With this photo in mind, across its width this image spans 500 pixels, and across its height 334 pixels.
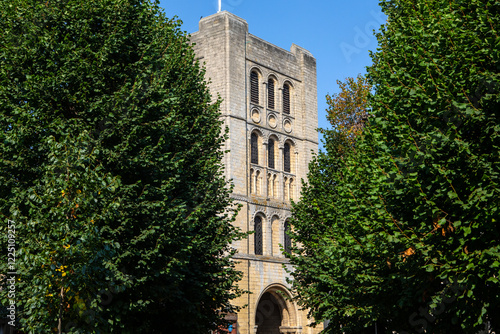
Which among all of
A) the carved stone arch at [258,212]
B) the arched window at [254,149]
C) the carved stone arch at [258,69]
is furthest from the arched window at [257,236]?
the carved stone arch at [258,69]

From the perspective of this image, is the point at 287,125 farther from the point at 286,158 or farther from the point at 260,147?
the point at 260,147

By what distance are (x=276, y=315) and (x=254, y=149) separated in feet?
44.7

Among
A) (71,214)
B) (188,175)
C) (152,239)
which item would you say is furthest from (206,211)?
(71,214)

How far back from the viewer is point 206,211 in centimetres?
2406

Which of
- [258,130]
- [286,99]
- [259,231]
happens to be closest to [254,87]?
[258,130]

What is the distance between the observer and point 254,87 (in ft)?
164

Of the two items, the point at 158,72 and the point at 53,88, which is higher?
the point at 158,72

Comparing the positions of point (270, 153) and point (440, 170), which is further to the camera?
point (270, 153)

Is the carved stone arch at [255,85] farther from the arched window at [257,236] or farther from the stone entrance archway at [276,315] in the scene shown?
the stone entrance archway at [276,315]

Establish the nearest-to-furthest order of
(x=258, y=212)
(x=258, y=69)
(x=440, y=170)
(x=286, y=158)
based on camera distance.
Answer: (x=440, y=170), (x=258, y=212), (x=258, y=69), (x=286, y=158)

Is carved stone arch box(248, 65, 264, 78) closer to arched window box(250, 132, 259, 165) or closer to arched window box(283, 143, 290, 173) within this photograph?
arched window box(250, 132, 259, 165)

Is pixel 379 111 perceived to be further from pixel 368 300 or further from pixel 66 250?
pixel 66 250

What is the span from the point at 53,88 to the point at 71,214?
186 inches

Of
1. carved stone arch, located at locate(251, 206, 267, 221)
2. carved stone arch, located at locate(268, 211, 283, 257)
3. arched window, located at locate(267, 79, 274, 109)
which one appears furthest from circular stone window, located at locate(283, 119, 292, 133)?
carved stone arch, located at locate(251, 206, 267, 221)
